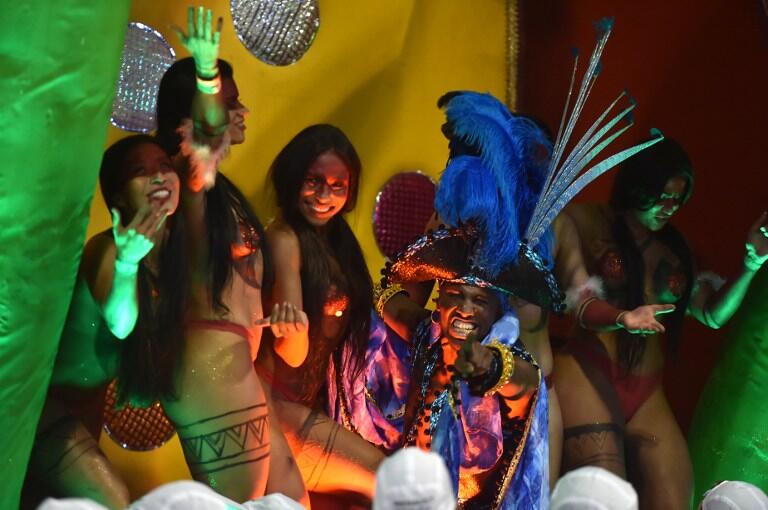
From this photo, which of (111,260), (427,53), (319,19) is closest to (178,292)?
(111,260)

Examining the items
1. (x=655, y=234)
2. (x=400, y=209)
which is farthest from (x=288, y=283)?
(x=655, y=234)

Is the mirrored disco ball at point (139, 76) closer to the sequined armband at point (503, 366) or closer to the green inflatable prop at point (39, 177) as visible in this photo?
the green inflatable prop at point (39, 177)

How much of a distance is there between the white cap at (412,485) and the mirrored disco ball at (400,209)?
2429mm

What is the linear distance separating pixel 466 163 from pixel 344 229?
1.52 feet

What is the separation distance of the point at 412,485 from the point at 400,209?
8.40 ft

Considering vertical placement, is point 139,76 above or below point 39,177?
above

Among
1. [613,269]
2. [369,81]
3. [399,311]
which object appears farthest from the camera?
[369,81]

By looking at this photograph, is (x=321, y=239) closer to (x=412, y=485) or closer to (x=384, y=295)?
(x=384, y=295)

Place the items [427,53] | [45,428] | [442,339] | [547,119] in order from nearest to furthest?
[45,428]
[442,339]
[427,53]
[547,119]

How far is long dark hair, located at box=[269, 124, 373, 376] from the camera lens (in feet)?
11.0

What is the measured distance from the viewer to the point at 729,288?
12.5ft

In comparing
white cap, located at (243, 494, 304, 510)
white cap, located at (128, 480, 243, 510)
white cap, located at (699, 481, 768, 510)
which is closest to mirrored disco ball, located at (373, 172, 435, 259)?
white cap, located at (699, 481, 768, 510)

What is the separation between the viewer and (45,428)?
9.25 feet

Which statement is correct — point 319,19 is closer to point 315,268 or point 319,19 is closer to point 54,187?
point 315,268
